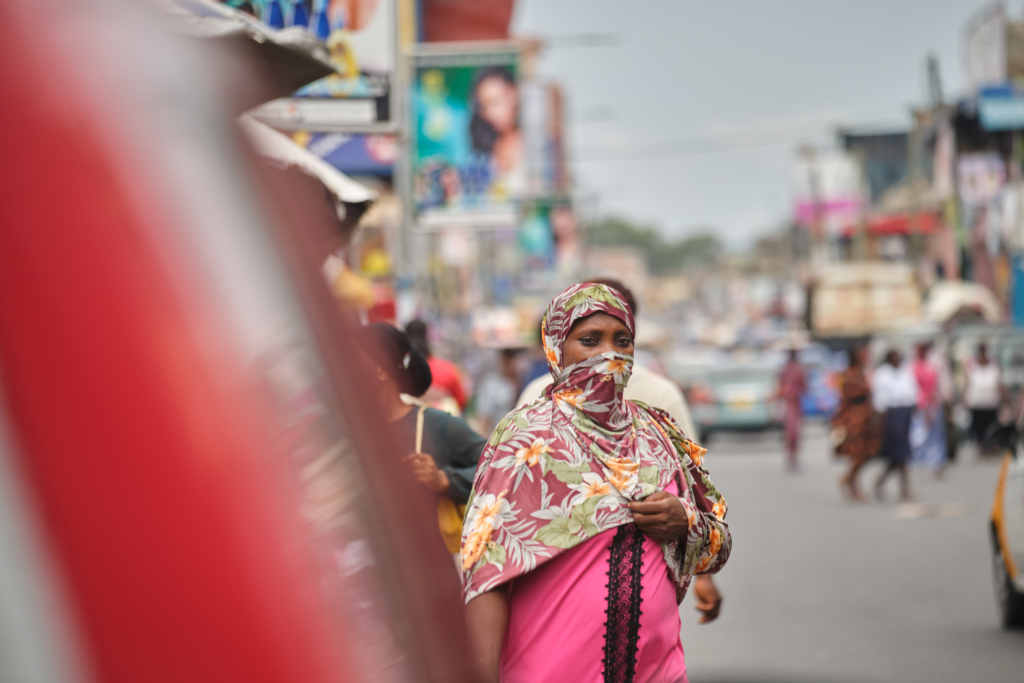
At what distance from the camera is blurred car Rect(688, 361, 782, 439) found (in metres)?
27.4

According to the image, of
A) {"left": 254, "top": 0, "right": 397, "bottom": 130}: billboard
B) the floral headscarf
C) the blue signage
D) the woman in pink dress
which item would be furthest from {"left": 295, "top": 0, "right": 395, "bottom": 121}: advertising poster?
the blue signage

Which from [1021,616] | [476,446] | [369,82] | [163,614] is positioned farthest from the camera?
[369,82]

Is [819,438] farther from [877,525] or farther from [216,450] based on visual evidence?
[216,450]

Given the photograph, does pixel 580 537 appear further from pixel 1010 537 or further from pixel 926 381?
pixel 926 381

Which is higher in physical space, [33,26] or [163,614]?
[33,26]

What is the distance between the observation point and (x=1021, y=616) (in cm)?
811

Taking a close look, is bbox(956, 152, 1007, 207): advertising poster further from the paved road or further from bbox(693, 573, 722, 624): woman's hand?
bbox(693, 573, 722, 624): woman's hand

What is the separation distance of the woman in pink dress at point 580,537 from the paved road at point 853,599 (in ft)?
2.29

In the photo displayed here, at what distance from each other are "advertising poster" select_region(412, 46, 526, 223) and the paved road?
4445 mm

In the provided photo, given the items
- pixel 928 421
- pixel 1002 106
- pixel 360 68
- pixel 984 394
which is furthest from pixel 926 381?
pixel 1002 106

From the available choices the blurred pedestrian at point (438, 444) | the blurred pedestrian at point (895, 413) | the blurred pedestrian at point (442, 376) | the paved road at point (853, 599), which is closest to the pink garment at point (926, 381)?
the paved road at point (853, 599)

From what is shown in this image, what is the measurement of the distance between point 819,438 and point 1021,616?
67.2 ft

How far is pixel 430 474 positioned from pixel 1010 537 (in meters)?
5.19

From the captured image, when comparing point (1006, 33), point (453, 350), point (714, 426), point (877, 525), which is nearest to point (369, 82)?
point (877, 525)
